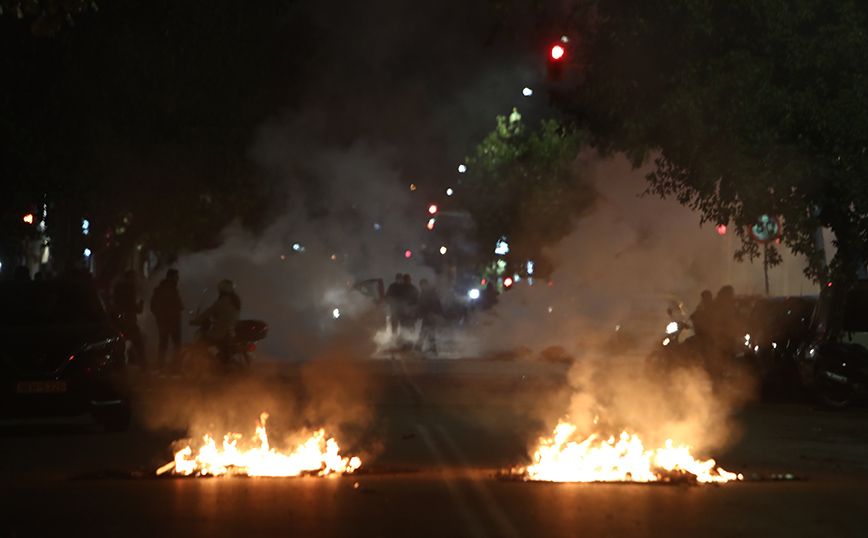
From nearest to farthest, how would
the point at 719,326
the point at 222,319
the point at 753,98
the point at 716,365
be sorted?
the point at 753,98
the point at 222,319
the point at 719,326
the point at 716,365

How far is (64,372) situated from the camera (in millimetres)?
11836

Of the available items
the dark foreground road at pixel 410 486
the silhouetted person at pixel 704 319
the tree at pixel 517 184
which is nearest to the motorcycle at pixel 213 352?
the dark foreground road at pixel 410 486

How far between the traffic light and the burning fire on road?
8834mm

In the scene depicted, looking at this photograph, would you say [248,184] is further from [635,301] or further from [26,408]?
[26,408]

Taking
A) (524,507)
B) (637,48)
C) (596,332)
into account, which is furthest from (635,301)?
(524,507)

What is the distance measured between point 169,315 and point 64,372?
876cm

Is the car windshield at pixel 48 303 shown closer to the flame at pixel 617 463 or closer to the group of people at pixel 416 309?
the flame at pixel 617 463

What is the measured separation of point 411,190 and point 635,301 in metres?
15.0

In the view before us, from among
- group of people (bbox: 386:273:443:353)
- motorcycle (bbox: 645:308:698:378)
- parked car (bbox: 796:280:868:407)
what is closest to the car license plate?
parked car (bbox: 796:280:868:407)

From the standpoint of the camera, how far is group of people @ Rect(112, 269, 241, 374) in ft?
56.1

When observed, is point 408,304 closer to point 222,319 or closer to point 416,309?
point 416,309

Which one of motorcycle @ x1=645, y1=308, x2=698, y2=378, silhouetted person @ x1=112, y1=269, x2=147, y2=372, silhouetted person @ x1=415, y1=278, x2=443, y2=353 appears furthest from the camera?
silhouetted person @ x1=415, y1=278, x2=443, y2=353

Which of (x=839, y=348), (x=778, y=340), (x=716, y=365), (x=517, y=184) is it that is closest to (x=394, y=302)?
(x=716, y=365)

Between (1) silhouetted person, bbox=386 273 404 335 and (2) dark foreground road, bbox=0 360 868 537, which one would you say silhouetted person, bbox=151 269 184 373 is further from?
(1) silhouetted person, bbox=386 273 404 335
